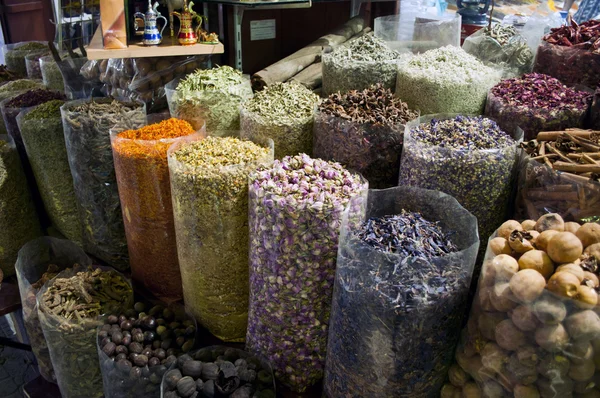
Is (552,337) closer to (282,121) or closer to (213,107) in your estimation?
(282,121)

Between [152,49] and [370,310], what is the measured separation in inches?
46.3

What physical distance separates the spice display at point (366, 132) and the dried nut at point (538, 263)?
534mm

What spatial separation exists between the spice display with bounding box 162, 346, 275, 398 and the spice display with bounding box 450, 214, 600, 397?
51 centimetres

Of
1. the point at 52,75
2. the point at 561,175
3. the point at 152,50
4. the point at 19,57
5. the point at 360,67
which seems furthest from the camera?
the point at 19,57

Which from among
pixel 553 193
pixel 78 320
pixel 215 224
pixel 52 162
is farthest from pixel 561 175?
pixel 52 162

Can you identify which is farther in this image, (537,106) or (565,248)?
(537,106)

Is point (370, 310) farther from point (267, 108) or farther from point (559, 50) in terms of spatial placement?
point (559, 50)

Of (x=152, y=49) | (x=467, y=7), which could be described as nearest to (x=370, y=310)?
(x=152, y=49)

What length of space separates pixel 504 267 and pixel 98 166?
1.26 metres

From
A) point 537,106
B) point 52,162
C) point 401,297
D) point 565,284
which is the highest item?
point 537,106

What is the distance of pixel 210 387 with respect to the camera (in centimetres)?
111

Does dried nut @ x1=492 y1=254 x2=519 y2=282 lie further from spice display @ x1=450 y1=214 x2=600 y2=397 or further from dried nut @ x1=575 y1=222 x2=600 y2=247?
dried nut @ x1=575 y1=222 x2=600 y2=247

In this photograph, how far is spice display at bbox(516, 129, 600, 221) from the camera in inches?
39.5

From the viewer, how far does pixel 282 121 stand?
4.51ft
